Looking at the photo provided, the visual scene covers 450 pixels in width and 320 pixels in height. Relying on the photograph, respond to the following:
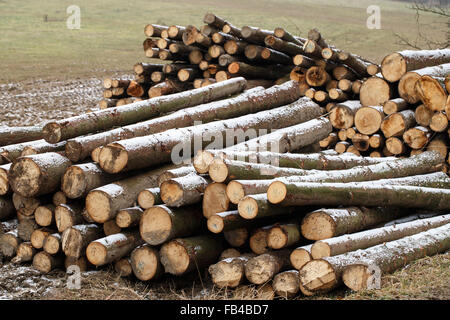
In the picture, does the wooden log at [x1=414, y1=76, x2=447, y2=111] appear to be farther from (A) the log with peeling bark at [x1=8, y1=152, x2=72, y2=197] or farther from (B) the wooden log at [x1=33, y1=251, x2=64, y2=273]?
(B) the wooden log at [x1=33, y1=251, x2=64, y2=273]

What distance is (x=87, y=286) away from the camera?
5.20m

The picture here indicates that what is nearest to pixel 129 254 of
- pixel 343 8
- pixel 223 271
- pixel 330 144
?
pixel 223 271

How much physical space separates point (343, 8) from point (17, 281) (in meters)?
44.0

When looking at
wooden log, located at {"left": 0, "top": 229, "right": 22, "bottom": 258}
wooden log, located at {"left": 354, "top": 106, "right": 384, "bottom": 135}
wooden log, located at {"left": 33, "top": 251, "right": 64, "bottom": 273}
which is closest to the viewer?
wooden log, located at {"left": 33, "top": 251, "right": 64, "bottom": 273}

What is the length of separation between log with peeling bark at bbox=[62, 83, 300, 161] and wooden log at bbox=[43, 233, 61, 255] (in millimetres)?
914

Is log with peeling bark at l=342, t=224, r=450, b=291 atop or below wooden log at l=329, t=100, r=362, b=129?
below

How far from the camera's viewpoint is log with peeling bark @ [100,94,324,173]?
5.63m

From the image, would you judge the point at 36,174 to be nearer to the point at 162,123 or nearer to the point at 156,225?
the point at 156,225

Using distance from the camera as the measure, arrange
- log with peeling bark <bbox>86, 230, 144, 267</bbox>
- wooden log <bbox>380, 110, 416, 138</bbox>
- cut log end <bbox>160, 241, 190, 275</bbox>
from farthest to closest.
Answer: wooden log <bbox>380, 110, 416, 138</bbox>
log with peeling bark <bbox>86, 230, 144, 267</bbox>
cut log end <bbox>160, 241, 190, 275</bbox>

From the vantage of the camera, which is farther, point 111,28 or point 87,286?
point 111,28

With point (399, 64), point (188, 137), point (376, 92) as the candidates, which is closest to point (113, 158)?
point (188, 137)

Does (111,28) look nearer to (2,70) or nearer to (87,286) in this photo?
(2,70)

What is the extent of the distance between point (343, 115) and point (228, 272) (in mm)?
4978

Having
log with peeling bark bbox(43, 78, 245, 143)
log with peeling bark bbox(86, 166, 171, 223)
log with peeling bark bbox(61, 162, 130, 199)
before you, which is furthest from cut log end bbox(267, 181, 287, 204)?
log with peeling bark bbox(43, 78, 245, 143)
